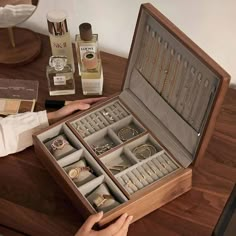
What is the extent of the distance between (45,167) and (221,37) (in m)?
0.52

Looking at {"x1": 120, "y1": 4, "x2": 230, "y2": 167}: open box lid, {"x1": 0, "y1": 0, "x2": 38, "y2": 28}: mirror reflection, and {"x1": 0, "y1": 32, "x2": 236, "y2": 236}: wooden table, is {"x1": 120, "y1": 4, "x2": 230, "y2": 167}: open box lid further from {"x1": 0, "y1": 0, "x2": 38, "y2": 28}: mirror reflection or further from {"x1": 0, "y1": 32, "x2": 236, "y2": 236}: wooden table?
{"x1": 0, "y1": 0, "x2": 38, "y2": 28}: mirror reflection

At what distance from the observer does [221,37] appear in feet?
3.95

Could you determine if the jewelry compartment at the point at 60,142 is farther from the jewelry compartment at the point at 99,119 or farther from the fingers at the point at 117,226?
the fingers at the point at 117,226

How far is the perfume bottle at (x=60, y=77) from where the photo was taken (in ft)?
4.00

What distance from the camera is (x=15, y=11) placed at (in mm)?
1315

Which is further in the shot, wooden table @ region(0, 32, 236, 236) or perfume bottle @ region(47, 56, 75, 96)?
perfume bottle @ region(47, 56, 75, 96)

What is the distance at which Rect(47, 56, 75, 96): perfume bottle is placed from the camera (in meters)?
1.22

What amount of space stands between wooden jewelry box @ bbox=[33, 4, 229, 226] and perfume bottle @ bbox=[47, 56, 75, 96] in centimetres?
14

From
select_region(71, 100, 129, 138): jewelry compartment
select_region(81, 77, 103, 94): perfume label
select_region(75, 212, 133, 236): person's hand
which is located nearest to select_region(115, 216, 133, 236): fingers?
select_region(75, 212, 133, 236): person's hand

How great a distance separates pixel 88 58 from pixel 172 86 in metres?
0.24

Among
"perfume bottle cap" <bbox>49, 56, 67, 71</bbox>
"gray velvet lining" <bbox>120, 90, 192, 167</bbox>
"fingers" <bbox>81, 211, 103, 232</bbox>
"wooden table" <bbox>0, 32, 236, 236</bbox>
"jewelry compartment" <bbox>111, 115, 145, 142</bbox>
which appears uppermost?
"perfume bottle cap" <bbox>49, 56, 67, 71</bbox>

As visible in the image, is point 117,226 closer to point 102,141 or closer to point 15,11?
point 102,141

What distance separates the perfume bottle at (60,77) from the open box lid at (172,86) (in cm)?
16

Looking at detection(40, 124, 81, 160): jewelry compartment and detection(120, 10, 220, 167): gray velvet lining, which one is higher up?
detection(120, 10, 220, 167): gray velvet lining
